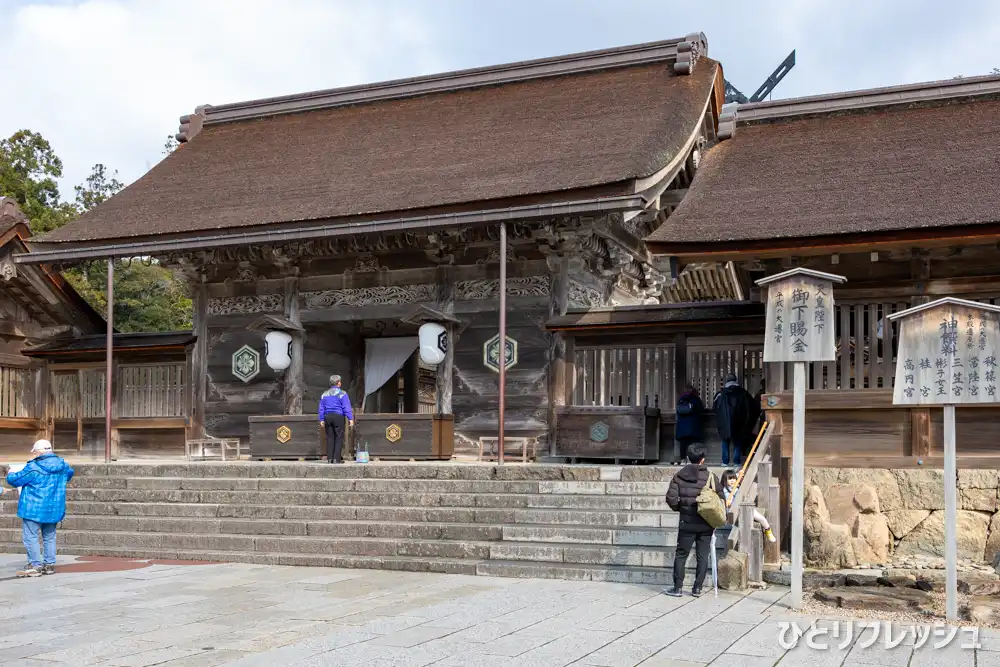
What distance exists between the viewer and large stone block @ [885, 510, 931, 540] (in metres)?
11.0

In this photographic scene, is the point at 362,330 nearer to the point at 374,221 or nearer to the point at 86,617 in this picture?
the point at 374,221

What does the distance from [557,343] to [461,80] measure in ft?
22.8

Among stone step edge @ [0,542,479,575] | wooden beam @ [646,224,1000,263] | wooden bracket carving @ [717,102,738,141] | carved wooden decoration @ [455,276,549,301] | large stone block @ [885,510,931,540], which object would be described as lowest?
stone step edge @ [0,542,479,575]

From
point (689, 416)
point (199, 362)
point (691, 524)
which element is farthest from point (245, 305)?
point (691, 524)

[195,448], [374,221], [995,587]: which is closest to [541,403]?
[374,221]

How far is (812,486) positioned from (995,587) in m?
2.52

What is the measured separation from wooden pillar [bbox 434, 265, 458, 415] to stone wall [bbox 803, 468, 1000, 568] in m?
6.49

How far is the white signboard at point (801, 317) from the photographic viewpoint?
848cm

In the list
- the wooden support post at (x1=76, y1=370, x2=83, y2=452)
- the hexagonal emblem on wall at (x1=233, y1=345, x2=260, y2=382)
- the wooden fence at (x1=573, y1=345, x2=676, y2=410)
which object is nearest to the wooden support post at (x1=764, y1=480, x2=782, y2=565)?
Answer: the wooden fence at (x1=573, y1=345, x2=676, y2=410)

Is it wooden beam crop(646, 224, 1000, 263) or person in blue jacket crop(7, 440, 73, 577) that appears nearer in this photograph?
person in blue jacket crop(7, 440, 73, 577)

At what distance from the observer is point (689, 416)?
13.8m

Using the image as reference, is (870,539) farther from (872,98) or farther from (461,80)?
(461,80)

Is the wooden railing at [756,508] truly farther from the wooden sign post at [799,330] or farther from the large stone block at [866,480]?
the large stone block at [866,480]

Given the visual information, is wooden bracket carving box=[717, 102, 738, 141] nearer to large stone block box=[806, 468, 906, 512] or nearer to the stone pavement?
large stone block box=[806, 468, 906, 512]
